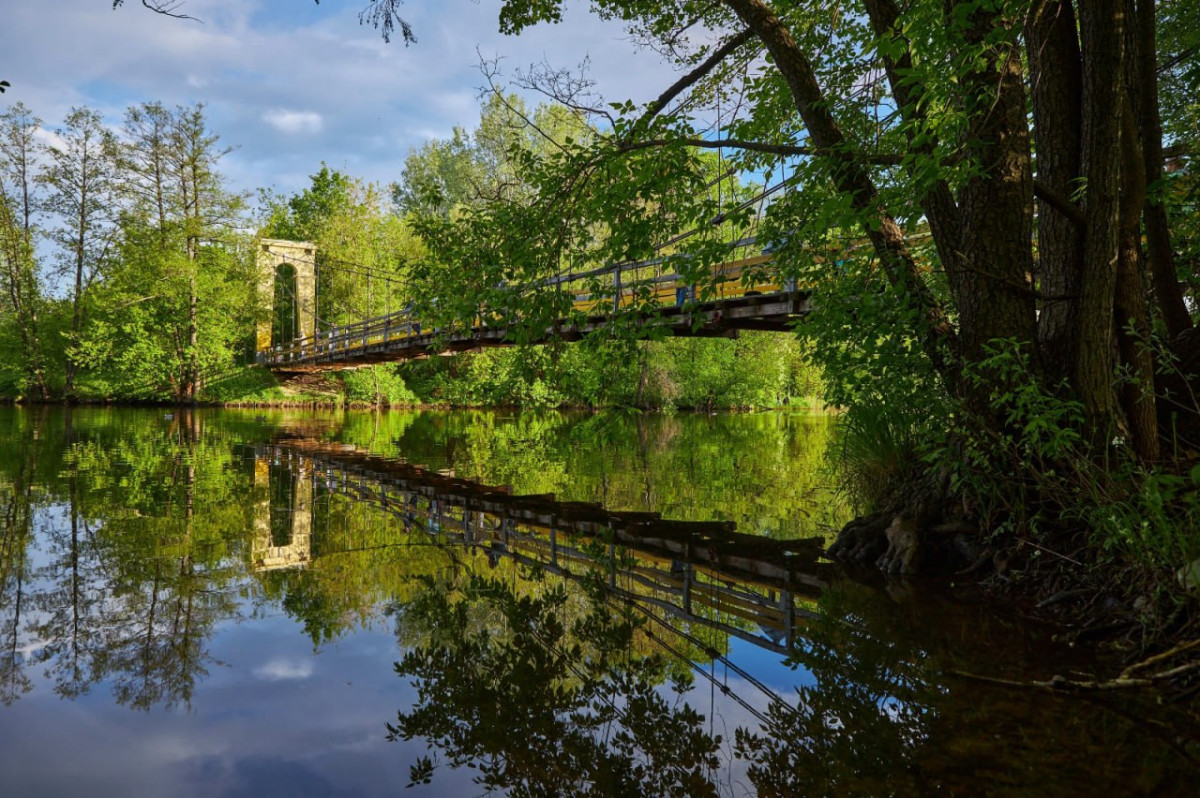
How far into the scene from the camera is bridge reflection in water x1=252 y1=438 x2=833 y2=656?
353 centimetres

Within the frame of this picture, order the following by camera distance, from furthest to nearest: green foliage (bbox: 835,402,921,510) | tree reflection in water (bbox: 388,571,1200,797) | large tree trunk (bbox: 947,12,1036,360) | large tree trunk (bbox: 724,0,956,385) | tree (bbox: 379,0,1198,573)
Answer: green foliage (bbox: 835,402,921,510) → large tree trunk (bbox: 724,0,956,385) → large tree trunk (bbox: 947,12,1036,360) → tree (bbox: 379,0,1198,573) → tree reflection in water (bbox: 388,571,1200,797)

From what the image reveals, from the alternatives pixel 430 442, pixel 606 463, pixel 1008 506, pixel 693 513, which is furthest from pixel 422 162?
pixel 1008 506

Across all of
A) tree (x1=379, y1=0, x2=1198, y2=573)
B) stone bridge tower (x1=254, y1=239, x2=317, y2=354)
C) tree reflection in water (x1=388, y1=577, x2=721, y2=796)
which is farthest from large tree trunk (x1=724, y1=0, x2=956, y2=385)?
stone bridge tower (x1=254, y1=239, x2=317, y2=354)

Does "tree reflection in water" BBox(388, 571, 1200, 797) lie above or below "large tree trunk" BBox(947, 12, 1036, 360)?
below

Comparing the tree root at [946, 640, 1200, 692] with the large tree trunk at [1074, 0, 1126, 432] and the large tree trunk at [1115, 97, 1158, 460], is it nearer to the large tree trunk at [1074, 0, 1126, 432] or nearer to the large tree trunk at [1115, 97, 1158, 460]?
the large tree trunk at [1074, 0, 1126, 432]

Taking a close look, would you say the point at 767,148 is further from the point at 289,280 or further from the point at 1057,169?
the point at 289,280

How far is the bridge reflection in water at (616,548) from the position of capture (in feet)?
11.6

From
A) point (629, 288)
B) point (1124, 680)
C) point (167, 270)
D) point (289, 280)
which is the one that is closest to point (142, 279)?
point (167, 270)

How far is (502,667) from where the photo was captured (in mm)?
2654

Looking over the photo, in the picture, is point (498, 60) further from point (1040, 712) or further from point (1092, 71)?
point (1040, 712)

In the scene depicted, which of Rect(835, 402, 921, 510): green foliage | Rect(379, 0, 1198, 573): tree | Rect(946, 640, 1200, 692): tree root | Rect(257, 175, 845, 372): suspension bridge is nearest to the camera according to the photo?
Rect(946, 640, 1200, 692): tree root

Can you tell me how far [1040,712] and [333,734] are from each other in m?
2.29

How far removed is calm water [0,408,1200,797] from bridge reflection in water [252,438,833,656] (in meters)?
0.03

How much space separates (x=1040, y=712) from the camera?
2.29 m
